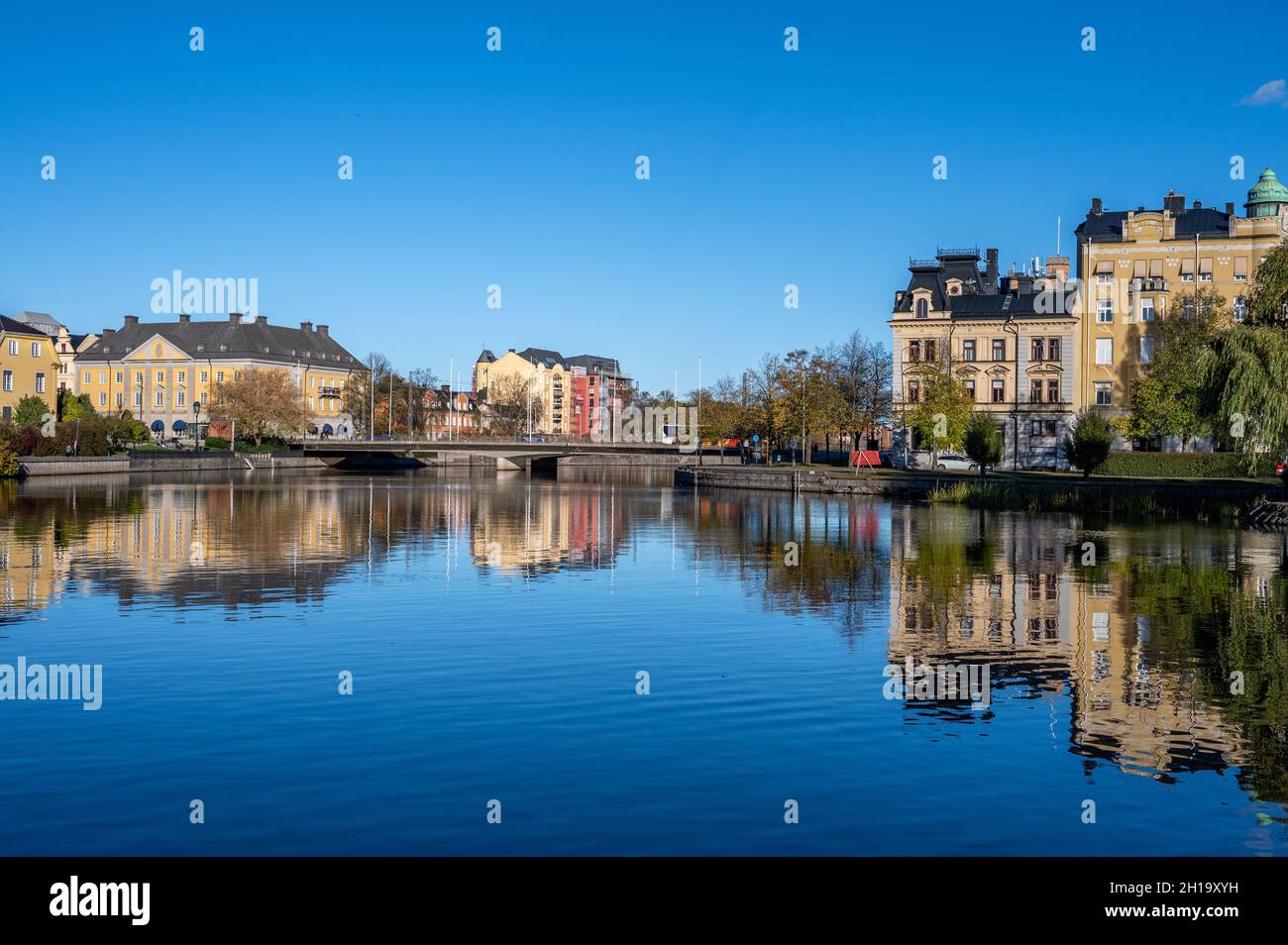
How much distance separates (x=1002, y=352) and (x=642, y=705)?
85639mm

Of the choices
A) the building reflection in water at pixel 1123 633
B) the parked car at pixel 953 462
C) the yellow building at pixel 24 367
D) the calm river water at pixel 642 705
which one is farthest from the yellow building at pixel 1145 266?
the yellow building at pixel 24 367

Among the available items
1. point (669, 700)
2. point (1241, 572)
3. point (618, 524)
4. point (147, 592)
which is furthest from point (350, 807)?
point (618, 524)

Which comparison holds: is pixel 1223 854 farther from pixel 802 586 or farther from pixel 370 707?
pixel 802 586

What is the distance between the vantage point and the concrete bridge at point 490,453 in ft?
401

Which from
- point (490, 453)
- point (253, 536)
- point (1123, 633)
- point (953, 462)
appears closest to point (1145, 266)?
point (953, 462)

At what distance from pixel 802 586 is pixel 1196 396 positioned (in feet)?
92.0

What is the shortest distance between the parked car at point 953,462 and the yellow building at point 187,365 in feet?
297

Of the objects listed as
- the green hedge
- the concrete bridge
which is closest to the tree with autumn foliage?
the concrete bridge

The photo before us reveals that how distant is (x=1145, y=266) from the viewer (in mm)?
93562

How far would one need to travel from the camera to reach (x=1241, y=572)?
3553 cm

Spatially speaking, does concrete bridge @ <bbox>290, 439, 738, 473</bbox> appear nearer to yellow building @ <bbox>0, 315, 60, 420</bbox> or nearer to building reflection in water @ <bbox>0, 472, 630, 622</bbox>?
yellow building @ <bbox>0, 315, 60, 420</bbox>

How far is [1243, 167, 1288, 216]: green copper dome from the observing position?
91312mm

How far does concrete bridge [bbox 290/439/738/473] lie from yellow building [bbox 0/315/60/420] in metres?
24.8
